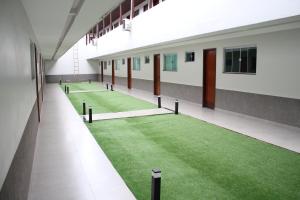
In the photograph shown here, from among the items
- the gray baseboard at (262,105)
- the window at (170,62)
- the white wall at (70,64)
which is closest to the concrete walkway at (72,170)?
A: the gray baseboard at (262,105)

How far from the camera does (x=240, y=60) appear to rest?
36.7 ft

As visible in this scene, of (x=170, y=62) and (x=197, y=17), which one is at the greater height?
(x=197, y=17)

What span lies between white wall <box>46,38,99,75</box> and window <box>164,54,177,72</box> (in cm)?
1781

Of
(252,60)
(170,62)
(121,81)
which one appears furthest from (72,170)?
(121,81)

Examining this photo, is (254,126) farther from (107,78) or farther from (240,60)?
(107,78)

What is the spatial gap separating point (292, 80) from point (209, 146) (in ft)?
12.6

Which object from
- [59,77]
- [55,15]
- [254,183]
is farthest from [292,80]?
[59,77]

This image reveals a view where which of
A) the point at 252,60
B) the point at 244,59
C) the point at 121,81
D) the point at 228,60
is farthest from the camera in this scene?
the point at 121,81

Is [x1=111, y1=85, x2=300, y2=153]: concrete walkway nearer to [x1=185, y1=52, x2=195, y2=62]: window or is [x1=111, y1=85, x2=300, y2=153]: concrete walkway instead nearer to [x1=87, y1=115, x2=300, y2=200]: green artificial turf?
[x1=87, y1=115, x2=300, y2=200]: green artificial turf

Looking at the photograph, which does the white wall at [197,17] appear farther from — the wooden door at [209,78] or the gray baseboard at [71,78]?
the gray baseboard at [71,78]

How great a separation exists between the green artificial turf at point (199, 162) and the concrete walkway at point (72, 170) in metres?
0.26

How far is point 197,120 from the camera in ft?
34.0

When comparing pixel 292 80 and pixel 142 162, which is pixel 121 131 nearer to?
pixel 142 162

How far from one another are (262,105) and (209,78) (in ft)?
12.4
